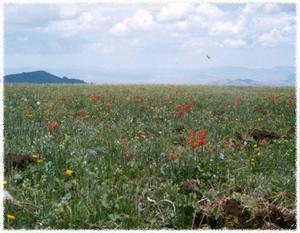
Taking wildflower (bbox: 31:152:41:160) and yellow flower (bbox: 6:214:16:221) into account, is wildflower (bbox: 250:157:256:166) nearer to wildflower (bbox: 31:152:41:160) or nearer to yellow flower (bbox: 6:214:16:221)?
wildflower (bbox: 31:152:41:160)

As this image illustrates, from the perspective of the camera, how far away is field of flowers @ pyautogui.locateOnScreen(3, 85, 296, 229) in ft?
19.2

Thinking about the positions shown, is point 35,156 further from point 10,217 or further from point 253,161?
point 253,161

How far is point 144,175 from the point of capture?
295 inches

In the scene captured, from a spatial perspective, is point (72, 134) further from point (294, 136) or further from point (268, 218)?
point (268, 218)

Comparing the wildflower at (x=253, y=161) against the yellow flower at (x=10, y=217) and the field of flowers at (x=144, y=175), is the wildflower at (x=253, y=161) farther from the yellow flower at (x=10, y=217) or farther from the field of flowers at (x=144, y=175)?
the yellow flower at (x=10, y=217)

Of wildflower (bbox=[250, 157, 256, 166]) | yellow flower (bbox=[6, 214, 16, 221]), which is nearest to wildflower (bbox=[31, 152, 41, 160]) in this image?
yellow flower (bbox=[6, 214, 16, 221])

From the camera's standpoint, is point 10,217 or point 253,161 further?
point 253,161

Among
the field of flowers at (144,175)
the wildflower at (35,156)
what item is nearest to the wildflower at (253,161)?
the field of flowers at (144,175)

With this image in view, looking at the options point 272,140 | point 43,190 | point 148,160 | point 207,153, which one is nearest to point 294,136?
point 272,140

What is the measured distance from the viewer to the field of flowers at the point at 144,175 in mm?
5844

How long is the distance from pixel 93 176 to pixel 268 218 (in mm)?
2499

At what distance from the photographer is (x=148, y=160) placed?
8.31 m

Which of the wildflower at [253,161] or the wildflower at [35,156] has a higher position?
the wildflower at [35,156]

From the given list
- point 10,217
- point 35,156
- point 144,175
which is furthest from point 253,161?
point 10,217
